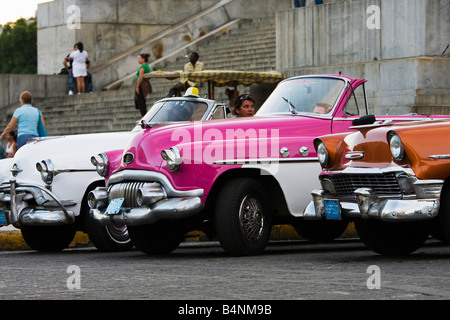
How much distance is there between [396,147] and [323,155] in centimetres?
94

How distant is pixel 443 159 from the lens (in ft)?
28.3

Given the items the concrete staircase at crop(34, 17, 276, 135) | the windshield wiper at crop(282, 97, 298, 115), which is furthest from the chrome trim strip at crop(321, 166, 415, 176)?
the concrete staircase at crop(34, 17, 276, 135)

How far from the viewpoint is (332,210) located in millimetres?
9242

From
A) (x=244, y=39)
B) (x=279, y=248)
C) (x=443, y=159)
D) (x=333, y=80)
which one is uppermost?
(x=244, y=39)

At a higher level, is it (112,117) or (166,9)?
(166,9)

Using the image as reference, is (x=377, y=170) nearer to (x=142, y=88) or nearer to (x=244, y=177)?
(x=244, y=177)

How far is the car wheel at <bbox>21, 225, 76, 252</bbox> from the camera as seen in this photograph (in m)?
12.2

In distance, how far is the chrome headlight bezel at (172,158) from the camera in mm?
9836

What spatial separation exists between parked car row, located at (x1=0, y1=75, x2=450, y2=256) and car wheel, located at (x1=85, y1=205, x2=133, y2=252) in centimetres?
1

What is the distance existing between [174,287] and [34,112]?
10.4m

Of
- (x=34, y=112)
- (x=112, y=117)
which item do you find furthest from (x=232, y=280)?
(x=112, y=117)

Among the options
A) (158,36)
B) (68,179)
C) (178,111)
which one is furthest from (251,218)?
(158,36)

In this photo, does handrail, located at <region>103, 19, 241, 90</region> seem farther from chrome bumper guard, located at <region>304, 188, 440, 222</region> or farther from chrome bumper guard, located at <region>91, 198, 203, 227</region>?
chrome bumper guard, located at <region>304, 188, 440, 222</region>
